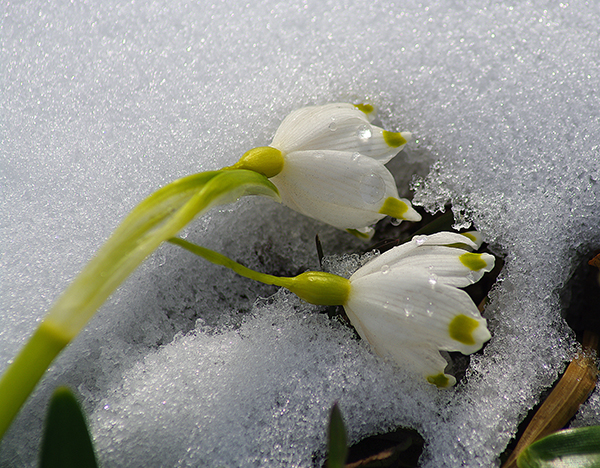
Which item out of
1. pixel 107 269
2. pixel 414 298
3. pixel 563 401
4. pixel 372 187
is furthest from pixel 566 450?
pixel 107 269

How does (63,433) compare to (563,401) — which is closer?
(63,433)

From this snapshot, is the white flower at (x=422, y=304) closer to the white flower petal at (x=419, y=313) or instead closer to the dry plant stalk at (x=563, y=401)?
the white flower petal at (x=419, y=313)

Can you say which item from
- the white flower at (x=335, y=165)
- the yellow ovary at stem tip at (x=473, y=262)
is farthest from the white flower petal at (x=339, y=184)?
the yellow ovary at stem tip at (x=473, y=262)

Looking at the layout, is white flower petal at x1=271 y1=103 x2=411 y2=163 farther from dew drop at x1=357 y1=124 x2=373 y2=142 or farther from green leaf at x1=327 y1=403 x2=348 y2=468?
green leaf at x1=327 y1=403 x2=348 y2=468

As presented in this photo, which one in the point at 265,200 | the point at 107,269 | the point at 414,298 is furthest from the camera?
the point at 265,200

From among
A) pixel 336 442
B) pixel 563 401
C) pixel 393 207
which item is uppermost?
pixel 393 207

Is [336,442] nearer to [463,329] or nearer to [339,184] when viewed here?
[463,329]
